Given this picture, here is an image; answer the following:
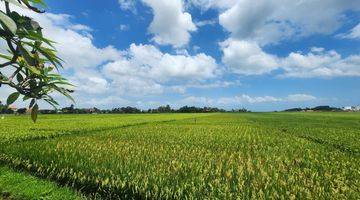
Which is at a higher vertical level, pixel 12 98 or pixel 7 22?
pixel 7 22

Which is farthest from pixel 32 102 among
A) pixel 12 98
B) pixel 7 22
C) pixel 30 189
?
pixel 30 189

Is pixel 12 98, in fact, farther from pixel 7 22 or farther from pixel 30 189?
pixel 30 189

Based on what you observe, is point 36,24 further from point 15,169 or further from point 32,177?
point 15,169

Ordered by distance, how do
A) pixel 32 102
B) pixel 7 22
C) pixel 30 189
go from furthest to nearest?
1. pixel 30 189
2. pixel 32 102
3. pixel 7 22

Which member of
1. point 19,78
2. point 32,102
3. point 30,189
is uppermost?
point 19,78

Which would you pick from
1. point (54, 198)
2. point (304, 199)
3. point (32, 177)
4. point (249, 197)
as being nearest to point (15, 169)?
point (32, 177)

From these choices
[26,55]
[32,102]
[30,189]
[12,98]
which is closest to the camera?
[26,55]

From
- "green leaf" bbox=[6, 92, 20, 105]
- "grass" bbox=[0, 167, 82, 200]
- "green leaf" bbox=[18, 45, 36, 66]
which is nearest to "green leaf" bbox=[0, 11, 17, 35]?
"green leaf" bbox=[18, 45, 36, 66]

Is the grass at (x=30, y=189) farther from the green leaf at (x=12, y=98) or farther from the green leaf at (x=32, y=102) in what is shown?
the green leaf at (x=12, y=98)

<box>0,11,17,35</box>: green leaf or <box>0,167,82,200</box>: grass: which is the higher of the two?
<box>0,11,17,35</box>: green leaf

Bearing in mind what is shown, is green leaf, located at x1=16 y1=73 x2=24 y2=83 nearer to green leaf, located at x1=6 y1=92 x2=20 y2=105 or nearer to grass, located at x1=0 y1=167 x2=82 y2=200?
green leaf, located at x1=6 y1=92 x2=20 y2=105

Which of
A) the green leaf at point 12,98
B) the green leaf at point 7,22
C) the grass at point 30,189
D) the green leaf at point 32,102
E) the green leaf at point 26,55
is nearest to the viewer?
the green leaf at point 7,22

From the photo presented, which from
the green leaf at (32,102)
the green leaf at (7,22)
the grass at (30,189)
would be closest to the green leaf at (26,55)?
the green leaf at (7,22)

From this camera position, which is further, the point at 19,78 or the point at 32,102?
the point at 32,102
